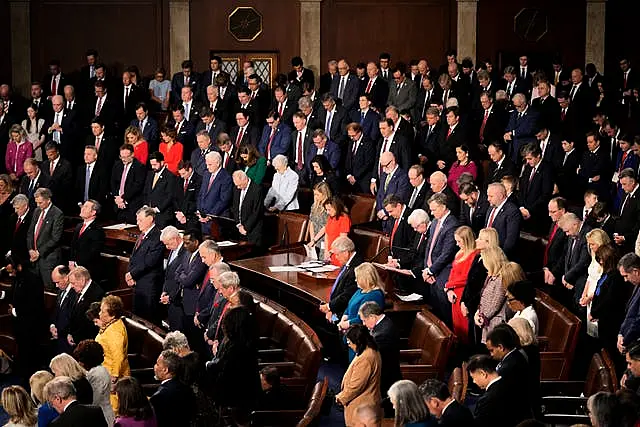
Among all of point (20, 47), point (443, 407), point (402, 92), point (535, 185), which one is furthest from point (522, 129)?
point (20, 47)

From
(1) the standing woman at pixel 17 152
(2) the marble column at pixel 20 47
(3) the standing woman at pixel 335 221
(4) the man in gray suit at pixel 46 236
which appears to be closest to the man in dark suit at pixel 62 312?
(4) the man in gray suit at pixel 46 236

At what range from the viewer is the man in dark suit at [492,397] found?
6.91m

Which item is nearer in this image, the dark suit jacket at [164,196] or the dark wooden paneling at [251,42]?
the dark suit jacket at [164,196]

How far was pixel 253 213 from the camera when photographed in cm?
1242

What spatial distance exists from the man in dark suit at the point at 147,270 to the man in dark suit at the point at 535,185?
4203 mm

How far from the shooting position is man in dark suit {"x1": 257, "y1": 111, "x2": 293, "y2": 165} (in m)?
14.7

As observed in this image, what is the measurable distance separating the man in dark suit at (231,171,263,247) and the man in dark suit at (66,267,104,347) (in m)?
3.20

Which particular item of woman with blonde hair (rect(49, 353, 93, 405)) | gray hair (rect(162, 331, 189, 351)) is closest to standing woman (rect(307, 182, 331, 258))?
gray hair (rect(162, 331, 189, 351))

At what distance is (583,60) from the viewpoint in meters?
20.6

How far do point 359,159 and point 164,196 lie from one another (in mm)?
2658

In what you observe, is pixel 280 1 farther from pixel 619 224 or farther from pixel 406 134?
pixel 619 224

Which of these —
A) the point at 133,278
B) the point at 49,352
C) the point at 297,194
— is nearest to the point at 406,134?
the point at 297,194

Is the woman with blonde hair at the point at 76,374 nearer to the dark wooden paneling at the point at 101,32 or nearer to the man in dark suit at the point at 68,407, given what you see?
the man in dark suit at the point at 68,407

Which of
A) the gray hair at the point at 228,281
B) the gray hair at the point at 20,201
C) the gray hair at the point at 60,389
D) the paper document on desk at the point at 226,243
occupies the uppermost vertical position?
the gray hair at the point at 20,201
